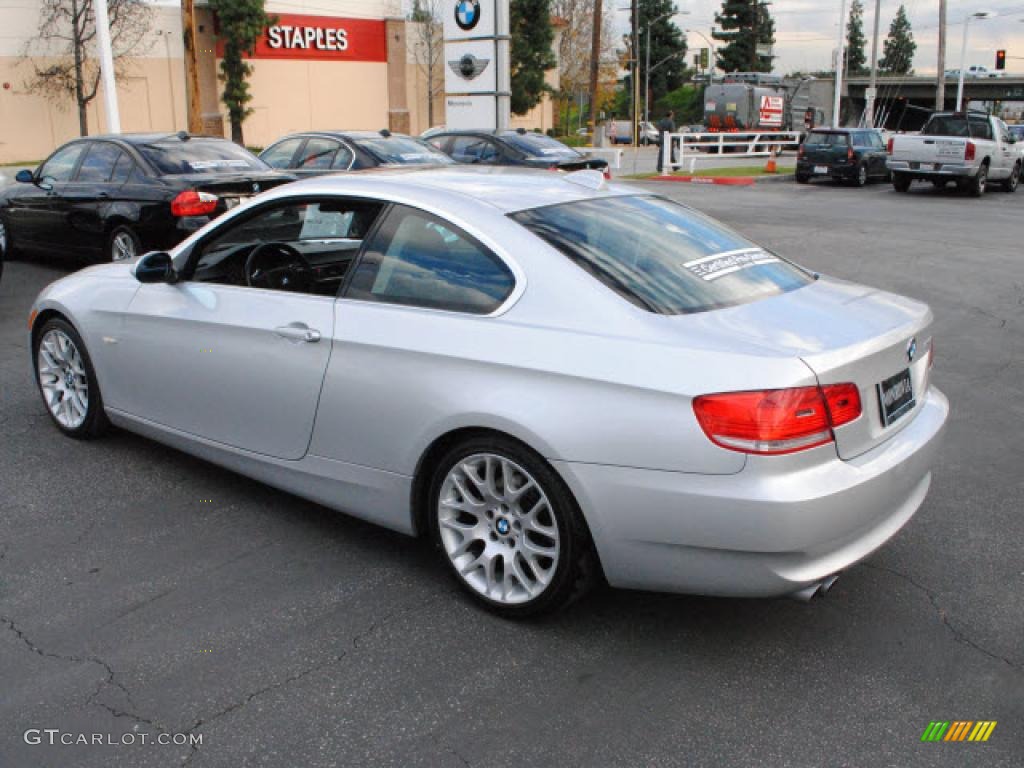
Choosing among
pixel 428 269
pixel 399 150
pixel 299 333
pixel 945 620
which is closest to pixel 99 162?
pixel 399 150

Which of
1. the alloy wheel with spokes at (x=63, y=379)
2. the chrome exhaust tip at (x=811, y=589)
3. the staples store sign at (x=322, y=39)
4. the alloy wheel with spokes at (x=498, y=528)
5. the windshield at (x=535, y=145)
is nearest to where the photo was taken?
the chrome exhaust tip at (x=811, y=589)

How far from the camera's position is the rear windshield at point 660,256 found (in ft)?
11.6

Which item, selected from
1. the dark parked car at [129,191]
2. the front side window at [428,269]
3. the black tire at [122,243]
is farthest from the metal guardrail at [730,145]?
the front side window at [428,269]

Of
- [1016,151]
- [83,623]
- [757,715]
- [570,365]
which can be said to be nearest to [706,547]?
[757,715]

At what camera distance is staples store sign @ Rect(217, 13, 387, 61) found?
44.9 m

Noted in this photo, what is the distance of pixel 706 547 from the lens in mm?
3092

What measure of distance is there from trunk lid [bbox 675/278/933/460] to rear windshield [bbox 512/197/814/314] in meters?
0.12

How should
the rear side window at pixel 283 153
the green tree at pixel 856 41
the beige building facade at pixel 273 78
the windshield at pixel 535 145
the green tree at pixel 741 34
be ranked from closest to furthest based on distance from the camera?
the rear side window at pixel 283 153 → the windshield at pixel 535 145 → the beige building facade at pixel 273 78 → the green tree at pixel 741 34 → the green tree at pixel 856 41

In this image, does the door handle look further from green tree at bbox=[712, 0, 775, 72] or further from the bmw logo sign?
green tree at bbox=[712, 0, 775, 72]

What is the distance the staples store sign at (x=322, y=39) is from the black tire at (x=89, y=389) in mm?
41603

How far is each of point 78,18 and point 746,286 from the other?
1545 inches

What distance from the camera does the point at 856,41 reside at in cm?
13950

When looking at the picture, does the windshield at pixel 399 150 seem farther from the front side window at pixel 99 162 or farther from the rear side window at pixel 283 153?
the front side window at pixel 99 162

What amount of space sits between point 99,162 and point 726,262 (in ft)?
27.9
